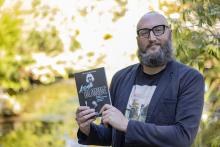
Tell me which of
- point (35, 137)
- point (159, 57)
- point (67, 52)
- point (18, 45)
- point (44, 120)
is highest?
point (159, 57)

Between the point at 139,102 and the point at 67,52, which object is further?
the point at 67,52

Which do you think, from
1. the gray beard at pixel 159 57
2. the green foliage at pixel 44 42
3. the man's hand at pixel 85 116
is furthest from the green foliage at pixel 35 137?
the gray beard at pixel 159 57

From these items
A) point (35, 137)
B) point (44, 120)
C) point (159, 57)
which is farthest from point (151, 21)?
point (44, 120)

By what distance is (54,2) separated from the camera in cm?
991

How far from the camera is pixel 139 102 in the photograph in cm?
251

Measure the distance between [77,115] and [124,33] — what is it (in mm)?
4247

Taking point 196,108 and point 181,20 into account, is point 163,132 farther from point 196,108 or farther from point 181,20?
A: point 181,20

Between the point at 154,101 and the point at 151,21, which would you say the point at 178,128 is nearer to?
the point at 154,101

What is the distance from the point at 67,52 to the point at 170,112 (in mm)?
8790

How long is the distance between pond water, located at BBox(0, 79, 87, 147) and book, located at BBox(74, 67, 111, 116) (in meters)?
4.29

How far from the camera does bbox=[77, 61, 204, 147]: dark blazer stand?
2.35 metres

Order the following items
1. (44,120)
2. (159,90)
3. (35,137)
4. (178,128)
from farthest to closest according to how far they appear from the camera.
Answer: (44,120), (35,137), (159,90), (178,128)

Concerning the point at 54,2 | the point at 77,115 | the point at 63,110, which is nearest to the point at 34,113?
the point at 63,110

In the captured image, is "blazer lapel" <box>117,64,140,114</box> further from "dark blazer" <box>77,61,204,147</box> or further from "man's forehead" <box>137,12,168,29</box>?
"man's forehead" <box>137,12,168,29</box>
